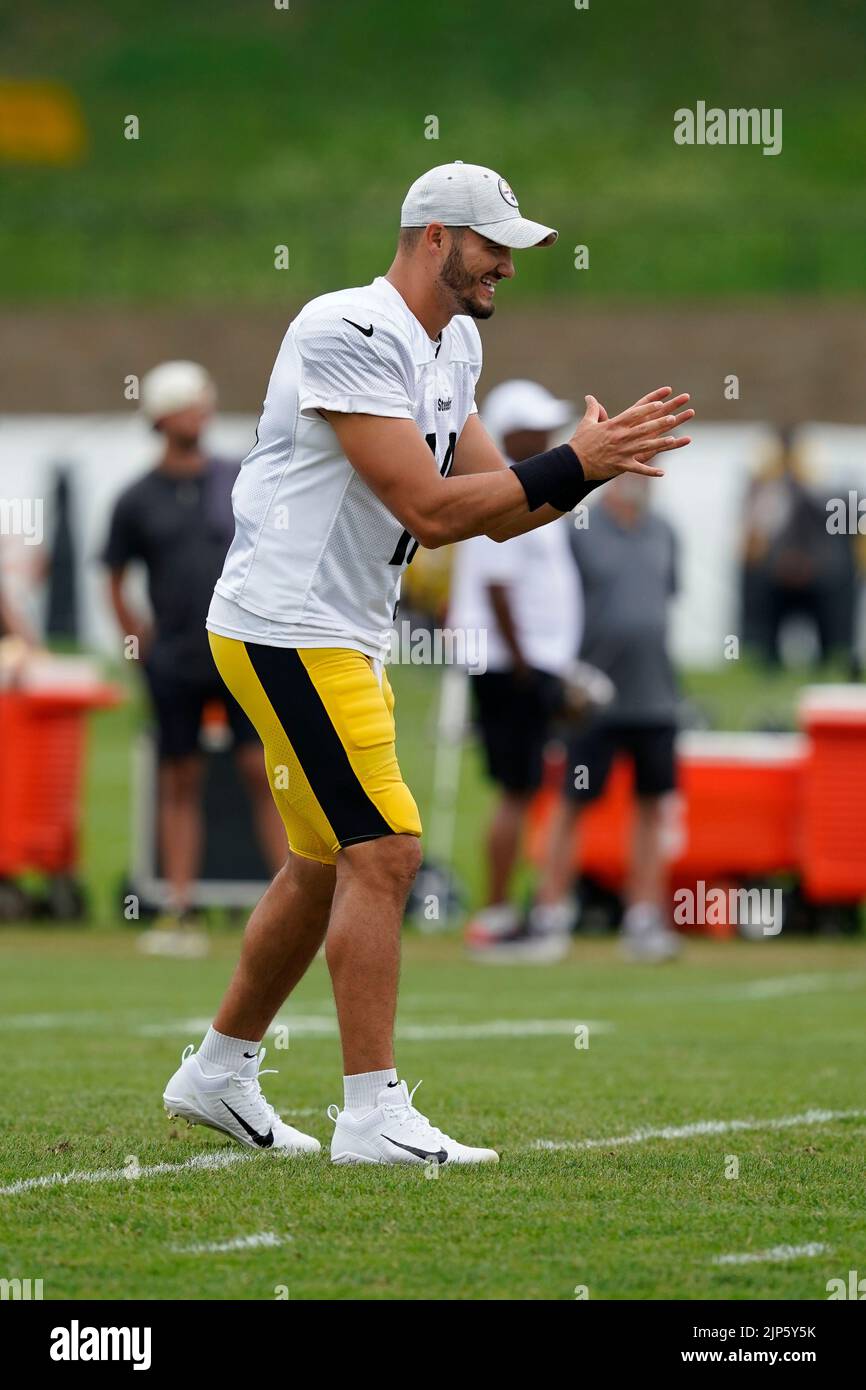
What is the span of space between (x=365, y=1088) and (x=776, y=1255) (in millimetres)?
1265

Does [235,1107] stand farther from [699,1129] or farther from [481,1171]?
[699,1129]

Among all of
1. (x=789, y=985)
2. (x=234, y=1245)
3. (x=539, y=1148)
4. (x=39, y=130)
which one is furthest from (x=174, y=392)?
(x=39, y=130)

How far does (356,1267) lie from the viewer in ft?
14.4

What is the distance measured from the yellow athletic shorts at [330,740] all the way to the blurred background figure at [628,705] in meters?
5.97

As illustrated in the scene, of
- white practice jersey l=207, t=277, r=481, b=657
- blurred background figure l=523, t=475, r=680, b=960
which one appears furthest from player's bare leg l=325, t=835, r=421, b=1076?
blurred background figure l=523, t=475, r=680, b=960

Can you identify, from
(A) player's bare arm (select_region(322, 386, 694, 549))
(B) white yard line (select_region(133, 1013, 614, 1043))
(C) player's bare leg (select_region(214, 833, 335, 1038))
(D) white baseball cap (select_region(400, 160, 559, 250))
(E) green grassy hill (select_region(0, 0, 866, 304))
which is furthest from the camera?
(E) green grassy hill (select_region(0, 0, 866, 304))

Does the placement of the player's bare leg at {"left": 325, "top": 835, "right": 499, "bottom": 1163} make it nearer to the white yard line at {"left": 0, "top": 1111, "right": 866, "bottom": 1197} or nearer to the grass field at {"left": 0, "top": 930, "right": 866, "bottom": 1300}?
the grass field at {"left": 0, "top": 930, "right": 866, "bottom": 1300}

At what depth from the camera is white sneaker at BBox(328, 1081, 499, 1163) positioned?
5.51 metres

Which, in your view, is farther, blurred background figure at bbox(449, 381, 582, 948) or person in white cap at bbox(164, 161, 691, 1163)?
blurred background figure at bbox(449, 381, 582, 948)

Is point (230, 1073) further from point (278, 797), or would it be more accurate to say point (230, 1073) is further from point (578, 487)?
point (578, 487)

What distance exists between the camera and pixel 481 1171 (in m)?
5.42

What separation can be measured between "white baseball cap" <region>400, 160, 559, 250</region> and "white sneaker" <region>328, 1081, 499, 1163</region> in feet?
6.46

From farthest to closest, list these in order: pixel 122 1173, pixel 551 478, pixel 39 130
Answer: pixel 39 130
pixel 551 478
pixel 122 1173

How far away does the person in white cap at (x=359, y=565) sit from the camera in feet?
18.0
